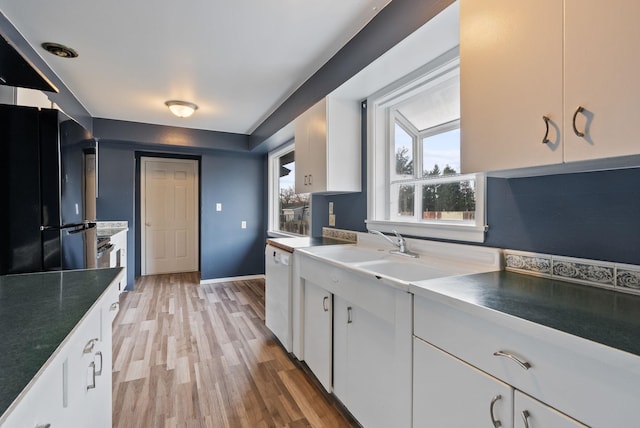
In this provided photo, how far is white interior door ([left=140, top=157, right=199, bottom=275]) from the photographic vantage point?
16.9 feet

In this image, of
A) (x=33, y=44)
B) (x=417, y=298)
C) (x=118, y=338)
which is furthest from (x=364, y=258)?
(x=33, y=44)

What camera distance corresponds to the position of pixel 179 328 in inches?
117

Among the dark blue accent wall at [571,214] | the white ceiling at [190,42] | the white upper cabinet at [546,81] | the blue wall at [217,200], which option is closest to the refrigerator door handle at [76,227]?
the white ceiling at [190,42]

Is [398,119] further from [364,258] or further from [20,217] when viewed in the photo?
[20,217]

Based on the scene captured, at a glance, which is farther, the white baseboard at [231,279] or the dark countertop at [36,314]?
the white baseboard at [231,279]

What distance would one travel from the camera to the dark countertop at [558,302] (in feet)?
2.29

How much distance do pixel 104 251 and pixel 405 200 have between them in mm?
2721

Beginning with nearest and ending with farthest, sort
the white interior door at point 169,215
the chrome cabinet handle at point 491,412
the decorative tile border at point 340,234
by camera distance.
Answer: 1. the chrome cabinet handle at point 491,412
2. the decorative tile border at point 340,234
3. the white interior door at point 169,215

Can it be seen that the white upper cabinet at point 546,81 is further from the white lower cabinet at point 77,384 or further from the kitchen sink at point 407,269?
the white lower cabinet at point 77,384

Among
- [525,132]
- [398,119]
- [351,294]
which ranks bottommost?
[351,294]

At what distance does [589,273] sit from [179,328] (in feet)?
10.3

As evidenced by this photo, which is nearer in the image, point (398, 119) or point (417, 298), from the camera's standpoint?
point (417, 298)

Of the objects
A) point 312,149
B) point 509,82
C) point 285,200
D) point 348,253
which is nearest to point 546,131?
point 509,82

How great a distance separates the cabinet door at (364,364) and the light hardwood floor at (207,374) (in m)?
0.22
